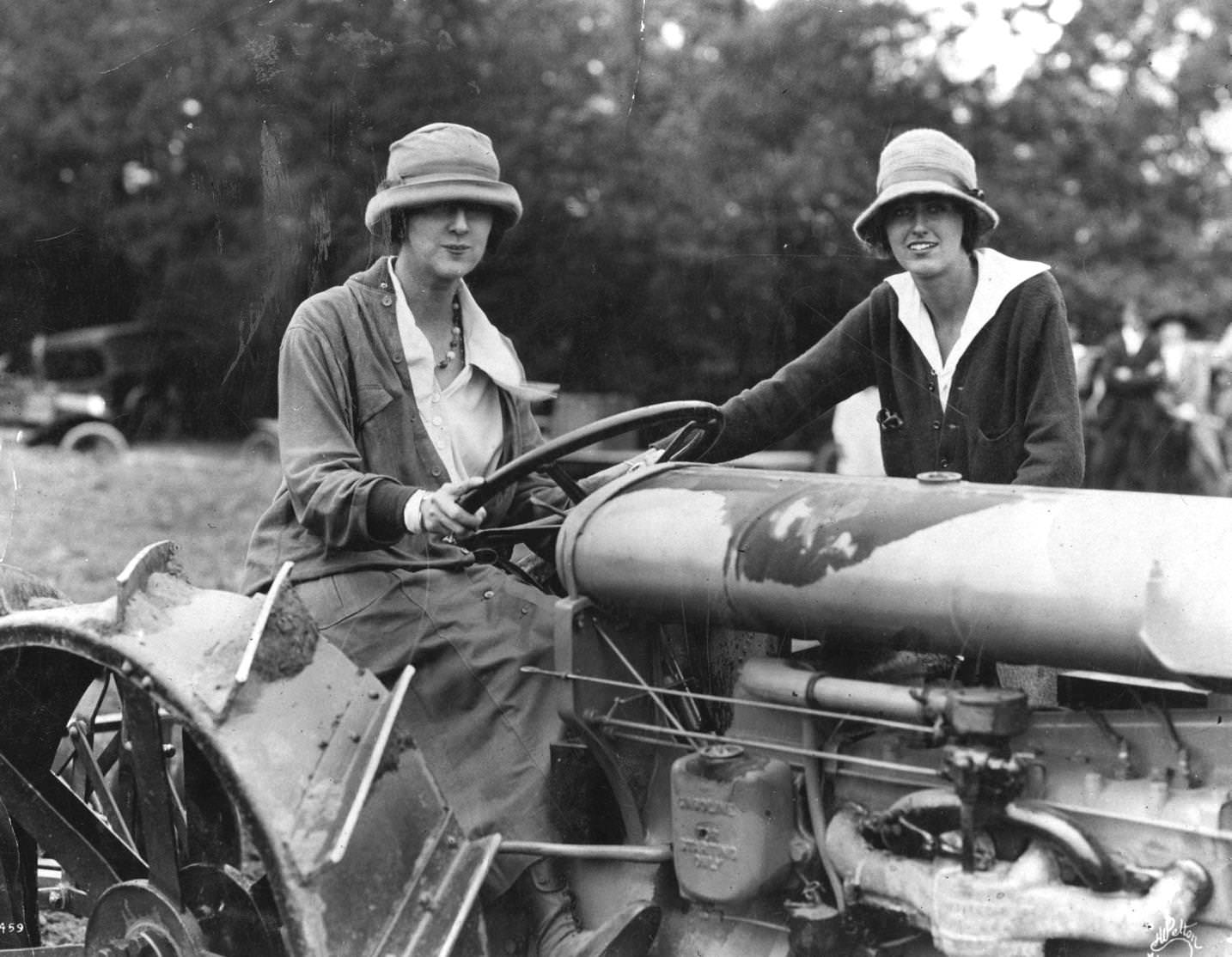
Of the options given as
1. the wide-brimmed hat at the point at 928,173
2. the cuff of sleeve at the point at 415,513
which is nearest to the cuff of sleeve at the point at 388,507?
the cuff of sleeve at the point at 415,513

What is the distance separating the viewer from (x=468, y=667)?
2.78 metres

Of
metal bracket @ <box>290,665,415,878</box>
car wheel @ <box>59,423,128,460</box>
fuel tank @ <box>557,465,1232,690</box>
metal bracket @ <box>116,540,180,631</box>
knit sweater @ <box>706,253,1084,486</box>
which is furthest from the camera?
car wheel @ <box>59,423,128,460</box>

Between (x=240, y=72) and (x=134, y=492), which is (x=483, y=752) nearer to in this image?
(x=240, y=72)

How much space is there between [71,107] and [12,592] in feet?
27.1

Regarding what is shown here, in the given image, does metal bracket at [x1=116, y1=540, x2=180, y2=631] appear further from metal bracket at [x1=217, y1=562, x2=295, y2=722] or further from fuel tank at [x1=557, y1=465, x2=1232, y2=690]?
fuel tank at [x1=557, y1=465, x2=1232, y2=690]

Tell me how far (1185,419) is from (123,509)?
293 inches

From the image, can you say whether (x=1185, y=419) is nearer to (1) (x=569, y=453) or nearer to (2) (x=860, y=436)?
(2) (x=860, y=436)

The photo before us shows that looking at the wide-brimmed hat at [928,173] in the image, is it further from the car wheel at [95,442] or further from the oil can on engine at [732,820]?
the car wheel at [95,442]

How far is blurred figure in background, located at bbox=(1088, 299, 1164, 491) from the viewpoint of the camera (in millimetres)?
9930

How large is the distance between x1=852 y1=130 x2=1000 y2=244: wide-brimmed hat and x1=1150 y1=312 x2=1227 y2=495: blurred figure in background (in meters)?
7.11

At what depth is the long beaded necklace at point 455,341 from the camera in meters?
3.13

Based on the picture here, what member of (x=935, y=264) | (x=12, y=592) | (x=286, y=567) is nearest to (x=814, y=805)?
(x=286, y=567)

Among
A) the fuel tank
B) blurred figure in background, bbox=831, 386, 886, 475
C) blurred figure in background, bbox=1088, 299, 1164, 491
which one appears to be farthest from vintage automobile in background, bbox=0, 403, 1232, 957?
blurred figure in background, bbox=1088, 299, 1164, 491

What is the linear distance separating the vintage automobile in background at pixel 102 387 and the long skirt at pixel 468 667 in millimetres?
10623
